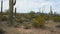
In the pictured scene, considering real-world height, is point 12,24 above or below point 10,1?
below

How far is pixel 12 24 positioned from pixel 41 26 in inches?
170

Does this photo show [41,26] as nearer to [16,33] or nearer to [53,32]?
[53,32]

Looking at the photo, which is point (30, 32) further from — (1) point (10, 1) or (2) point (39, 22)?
(1) point (10, 1)

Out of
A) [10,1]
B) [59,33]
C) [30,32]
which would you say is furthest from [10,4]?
[59,33]

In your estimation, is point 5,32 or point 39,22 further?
point 39,22

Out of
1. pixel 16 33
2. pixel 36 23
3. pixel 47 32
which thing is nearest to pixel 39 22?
pixel 36 23

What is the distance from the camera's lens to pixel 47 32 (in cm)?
2044

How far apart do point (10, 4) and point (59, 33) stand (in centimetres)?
817

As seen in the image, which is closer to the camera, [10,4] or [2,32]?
[2,32]

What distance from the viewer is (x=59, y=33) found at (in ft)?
67.3

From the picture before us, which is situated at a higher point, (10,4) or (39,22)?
(10,4)

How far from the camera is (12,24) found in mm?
24875

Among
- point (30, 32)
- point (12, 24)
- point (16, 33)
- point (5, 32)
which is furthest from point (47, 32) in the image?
point (12, 24)

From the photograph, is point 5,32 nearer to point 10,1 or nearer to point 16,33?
point 16,33
